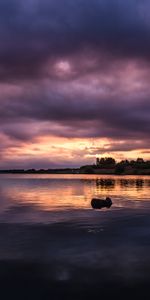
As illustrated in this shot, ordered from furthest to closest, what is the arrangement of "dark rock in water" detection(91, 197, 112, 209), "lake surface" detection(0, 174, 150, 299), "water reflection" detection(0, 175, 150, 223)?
"dark rock in water" detection(91, 197, 112, 209) → "water reflection" detection(0, 175, 150, 223) → "lake surface" detection(0, 174, 150, 299)

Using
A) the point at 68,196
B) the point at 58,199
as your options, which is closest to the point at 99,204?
the point at 58,199

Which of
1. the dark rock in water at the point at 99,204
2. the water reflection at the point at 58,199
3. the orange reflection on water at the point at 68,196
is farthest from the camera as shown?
the orange reflection on water at the point at 68,196

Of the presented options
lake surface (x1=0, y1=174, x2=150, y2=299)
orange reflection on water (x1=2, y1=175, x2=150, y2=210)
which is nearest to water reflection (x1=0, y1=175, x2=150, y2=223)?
orange reflection on water (x1=2, y1=175, x2=150, y2=210)

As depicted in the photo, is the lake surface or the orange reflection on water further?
the orange reflection on water

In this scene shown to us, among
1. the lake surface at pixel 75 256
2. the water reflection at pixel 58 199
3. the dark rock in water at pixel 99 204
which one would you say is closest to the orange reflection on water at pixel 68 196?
the water reflection at pixel 58 199

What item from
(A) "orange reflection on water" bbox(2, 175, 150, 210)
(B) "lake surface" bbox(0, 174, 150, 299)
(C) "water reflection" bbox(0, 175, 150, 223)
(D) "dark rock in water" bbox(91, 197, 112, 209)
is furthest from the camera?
(A) "orange reflection on water" bbox(2, 175, 150, 210)

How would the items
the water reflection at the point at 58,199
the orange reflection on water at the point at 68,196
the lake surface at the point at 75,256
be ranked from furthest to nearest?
the orange reflection on water at the point at 68,196, the water reflection at the point at 58,199, the lake surface at the point at 75,256

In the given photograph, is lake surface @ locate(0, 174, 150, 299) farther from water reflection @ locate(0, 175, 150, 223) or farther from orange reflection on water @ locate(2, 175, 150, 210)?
orange reflection on water @ locate(2, 175, 150, 210)

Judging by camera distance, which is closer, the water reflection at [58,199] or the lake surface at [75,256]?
the lake surface at [75,256]

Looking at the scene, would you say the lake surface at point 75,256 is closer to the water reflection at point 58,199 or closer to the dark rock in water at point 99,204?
the water reflection at point 58,199

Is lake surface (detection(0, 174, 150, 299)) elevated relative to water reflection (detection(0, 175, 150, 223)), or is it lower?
lower

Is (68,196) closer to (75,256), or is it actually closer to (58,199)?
(58,199)

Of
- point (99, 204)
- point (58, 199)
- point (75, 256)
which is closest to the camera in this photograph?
point (75, 256)

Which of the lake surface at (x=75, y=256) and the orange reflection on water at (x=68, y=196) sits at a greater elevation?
the orange reflection on water at (x=68, y=196)
